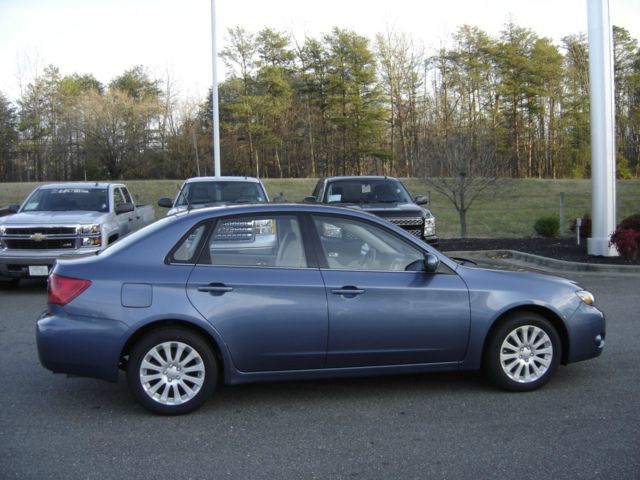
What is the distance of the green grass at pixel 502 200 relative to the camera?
24.8 m

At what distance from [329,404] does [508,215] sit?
78.6ft

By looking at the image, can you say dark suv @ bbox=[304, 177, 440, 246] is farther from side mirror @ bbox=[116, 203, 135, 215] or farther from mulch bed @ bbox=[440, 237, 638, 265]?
side mirror @ bbox=[116, 203, 135, 215]

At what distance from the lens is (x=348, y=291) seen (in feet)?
16.5

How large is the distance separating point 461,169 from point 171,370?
14588 millimetres

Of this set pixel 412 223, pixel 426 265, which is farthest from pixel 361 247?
pixel 412 223

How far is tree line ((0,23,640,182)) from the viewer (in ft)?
166

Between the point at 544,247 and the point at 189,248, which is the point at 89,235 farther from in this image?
the point at 544,247

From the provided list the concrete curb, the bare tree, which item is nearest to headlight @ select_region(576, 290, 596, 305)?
the concrete curb

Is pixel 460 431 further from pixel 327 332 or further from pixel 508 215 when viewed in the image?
pixel 508 215

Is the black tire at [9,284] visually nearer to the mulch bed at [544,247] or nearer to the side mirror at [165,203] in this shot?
the side mirror at [165,203]

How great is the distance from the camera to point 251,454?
4176mm

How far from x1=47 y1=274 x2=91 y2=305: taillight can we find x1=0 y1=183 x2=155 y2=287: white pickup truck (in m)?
5.13

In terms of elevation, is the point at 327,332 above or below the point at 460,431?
above

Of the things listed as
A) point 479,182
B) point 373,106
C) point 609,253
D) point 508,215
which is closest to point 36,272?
point 609,253
